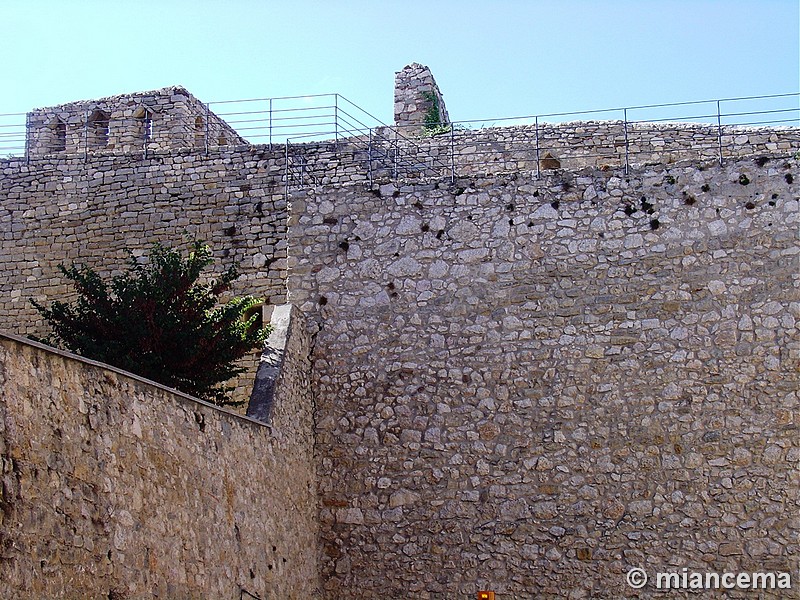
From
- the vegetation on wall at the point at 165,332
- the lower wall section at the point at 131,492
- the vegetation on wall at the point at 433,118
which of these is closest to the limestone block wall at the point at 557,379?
the vegetation on wall at the point at 165,332

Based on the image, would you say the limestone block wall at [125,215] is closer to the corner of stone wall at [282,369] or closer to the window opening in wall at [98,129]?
the window opening in wall at [98,129]

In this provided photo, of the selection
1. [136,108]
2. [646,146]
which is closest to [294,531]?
[646,146]

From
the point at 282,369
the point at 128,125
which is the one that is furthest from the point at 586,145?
the point at 128,125

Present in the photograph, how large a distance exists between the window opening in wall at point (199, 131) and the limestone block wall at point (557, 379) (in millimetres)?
5711

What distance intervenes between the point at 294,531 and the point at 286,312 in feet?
7.53

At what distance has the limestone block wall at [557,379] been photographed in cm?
1061

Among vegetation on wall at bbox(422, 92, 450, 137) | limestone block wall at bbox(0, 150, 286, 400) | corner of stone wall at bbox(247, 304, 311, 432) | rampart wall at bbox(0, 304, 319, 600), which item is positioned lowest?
rampart wall at bbox(0, 304, 319, 600)

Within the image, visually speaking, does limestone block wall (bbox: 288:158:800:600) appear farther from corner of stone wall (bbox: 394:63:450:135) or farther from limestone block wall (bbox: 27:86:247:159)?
limestone block wall (bbox: 27:86:247:159)

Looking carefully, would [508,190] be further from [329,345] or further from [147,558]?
[147,558]

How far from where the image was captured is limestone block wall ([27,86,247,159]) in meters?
16.8

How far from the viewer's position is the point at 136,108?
1709 cm

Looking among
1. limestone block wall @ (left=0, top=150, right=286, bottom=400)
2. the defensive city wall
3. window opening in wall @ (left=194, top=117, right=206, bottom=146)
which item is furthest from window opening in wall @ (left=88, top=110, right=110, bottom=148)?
the defensive city wall

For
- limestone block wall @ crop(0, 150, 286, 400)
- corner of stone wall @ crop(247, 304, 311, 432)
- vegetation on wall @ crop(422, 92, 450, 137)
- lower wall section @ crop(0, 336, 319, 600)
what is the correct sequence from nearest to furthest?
lower wall section @ crop(0, 336, 319, 600) → corner of stone wall @ crop(247, 304, 311, 432) → limestone block wall @ crop(0, 150, 286, 400) → vegetation on wall @ crop(422, 92, 450, 137)

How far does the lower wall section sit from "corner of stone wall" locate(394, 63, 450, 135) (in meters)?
6.93
